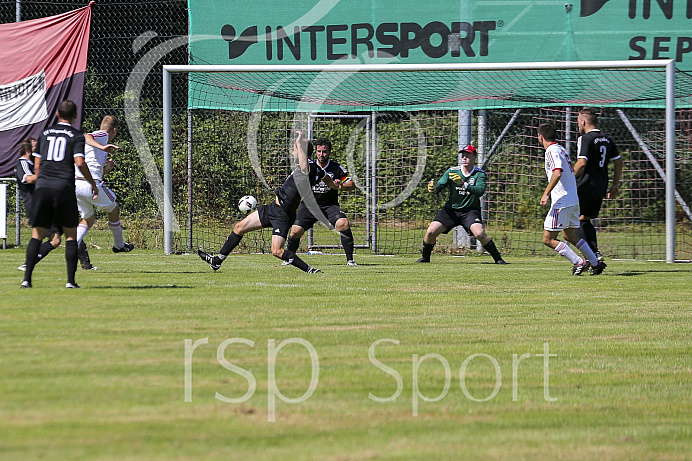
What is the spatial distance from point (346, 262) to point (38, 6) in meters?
15.4

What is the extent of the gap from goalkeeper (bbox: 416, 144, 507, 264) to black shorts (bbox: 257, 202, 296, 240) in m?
3.45

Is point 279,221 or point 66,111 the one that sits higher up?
point 66,111

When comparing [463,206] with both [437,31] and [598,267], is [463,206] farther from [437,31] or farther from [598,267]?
[437,31]

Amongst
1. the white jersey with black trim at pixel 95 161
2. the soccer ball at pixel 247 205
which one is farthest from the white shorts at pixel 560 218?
the white jersey with black trim at pixel 95 161

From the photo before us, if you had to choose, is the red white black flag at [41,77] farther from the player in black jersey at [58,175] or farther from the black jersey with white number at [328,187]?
the player in black jersey at [58,175]

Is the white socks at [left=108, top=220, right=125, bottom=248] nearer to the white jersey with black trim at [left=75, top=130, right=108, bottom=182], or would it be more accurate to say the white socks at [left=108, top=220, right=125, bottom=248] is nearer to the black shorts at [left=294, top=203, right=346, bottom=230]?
the white jersey with black trim at [left=75, top=130, right=108, bottom=182]

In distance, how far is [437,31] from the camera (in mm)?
18516

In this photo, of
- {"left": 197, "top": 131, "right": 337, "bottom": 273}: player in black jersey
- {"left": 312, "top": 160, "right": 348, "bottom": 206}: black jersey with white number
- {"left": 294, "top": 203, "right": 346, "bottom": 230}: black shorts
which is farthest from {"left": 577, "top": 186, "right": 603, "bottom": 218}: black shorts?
{"left": 197, "top": 131, "right": 337, "bottom": 273}: player in black jersey

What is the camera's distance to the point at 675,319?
27.2ft

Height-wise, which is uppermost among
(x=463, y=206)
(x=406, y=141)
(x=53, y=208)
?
(x=406, y=141)

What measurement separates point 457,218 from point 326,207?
225cm

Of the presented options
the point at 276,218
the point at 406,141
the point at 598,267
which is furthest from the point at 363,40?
the point at 598,267

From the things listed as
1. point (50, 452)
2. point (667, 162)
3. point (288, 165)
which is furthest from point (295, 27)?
point (50, 452)

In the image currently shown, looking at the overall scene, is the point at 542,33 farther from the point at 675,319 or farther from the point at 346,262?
the point at 675,319
